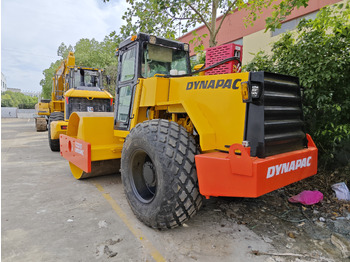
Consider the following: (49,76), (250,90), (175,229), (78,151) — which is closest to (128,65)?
(78,151)

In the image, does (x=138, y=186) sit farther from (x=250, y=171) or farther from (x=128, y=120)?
(x=250, y=171)

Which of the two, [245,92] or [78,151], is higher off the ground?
[245,92]

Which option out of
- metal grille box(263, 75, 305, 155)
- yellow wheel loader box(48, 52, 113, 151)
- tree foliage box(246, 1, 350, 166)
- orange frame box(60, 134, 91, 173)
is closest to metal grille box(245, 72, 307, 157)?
metal grille box(263, 75, 305, 155)

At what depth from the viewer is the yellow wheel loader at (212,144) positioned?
2.25 metres

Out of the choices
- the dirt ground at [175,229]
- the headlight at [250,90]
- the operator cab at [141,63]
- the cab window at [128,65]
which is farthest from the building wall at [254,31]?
the headlight at [250,90]

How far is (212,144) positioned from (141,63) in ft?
5.86

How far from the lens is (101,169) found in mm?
4734

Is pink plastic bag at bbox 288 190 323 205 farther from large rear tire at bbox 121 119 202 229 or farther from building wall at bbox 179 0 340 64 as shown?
building wall at bbox 179 0 340 64

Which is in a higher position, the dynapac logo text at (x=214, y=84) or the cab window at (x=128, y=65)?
the cab window at (x=128, y=65)

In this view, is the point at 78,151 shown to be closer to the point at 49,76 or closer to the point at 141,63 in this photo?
the point at 141,63

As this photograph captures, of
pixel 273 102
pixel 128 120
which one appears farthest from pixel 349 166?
pixel 128 120

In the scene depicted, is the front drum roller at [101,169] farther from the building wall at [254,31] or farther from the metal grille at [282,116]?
the building wall at [254,31]

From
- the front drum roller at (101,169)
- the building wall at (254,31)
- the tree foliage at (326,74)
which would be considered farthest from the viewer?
the building wall at (254,31)

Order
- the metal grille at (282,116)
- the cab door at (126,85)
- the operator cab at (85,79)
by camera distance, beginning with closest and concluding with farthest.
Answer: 1. the metal grille at (282,116)
2. the cab door at (126,85)
3. the operator cab at (85,79)
